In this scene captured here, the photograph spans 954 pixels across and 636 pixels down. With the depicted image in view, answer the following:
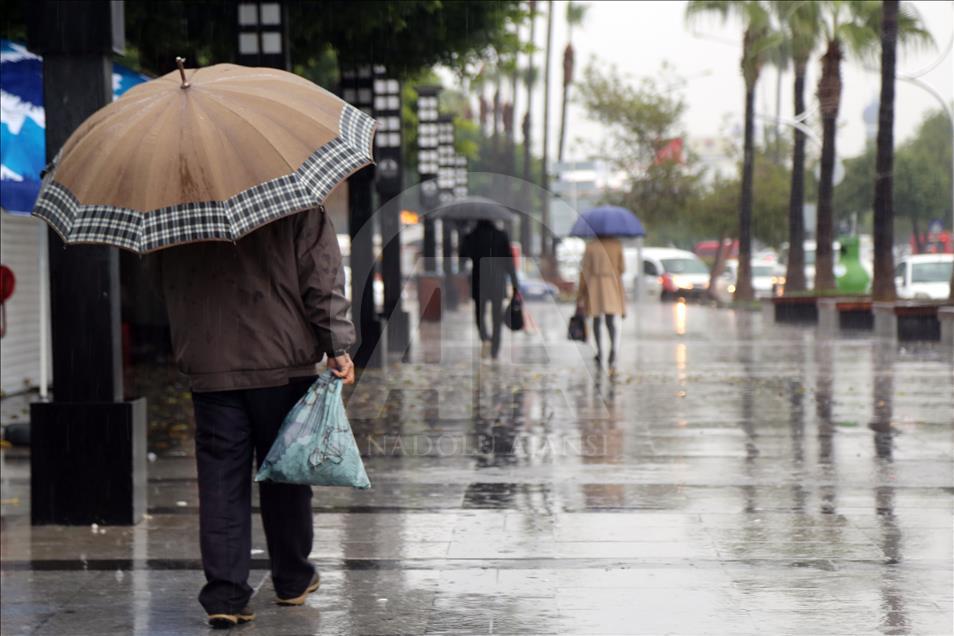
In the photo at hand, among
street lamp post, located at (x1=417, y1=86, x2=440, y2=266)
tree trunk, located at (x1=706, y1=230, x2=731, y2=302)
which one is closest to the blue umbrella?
street lamp post, located at (x1=417, y1=86, x2=440, y2=266)

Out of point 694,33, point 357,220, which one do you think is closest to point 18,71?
point 357,220

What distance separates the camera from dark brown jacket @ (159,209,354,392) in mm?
5836

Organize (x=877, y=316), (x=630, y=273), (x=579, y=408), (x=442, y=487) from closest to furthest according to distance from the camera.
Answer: (x=442, y=487) → (x=579, y=408) → (x=877, y=316) → (x=630, y=273)

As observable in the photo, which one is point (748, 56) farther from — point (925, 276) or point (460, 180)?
point (925, 276)

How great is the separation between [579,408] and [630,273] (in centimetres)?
4239

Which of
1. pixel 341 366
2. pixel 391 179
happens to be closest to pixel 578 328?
pixel 391 179

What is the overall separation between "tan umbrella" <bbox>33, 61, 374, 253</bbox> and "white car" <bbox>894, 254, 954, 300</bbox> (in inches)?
1122

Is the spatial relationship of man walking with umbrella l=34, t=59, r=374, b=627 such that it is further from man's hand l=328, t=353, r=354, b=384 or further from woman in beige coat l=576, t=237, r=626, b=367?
woman in beige coat l=576, t=237, r=626, b=367

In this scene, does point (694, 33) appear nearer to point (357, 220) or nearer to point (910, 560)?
point (357, 220)

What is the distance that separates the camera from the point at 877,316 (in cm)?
2586

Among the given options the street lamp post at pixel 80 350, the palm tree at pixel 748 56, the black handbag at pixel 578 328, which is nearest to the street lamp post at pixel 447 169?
the palm tree at pixel 748 56

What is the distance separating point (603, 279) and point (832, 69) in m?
20.5

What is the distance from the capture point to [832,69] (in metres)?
36.1

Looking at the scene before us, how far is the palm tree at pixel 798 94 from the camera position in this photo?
119 ft
